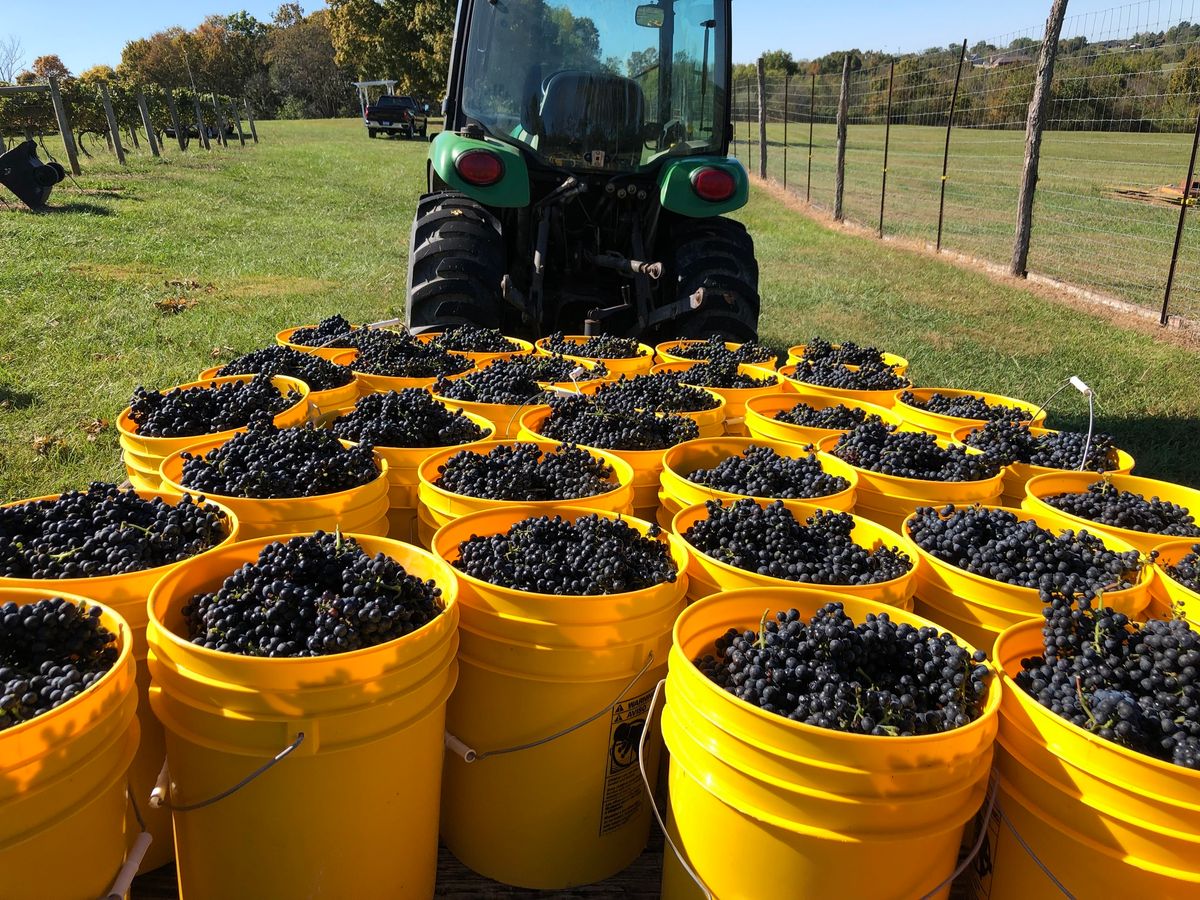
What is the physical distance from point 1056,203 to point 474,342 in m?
18.5

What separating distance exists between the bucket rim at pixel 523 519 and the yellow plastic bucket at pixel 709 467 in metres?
0.28

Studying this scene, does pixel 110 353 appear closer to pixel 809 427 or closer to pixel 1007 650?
pixel 809 427

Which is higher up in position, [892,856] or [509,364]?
[509,364]

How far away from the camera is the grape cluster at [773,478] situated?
2.77m

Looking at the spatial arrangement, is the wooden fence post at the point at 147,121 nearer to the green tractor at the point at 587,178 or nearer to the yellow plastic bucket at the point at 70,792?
the green tractor at the point at 587,178

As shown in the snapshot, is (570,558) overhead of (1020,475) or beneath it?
overhead

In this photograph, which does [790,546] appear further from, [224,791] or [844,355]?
[844,355]

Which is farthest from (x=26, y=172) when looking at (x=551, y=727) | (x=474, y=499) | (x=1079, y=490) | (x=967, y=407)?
(x=1079, y=490)

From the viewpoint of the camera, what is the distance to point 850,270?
1180 cm

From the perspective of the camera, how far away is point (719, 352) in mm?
4324

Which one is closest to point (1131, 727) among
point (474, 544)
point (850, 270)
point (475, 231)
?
point (474, 544)

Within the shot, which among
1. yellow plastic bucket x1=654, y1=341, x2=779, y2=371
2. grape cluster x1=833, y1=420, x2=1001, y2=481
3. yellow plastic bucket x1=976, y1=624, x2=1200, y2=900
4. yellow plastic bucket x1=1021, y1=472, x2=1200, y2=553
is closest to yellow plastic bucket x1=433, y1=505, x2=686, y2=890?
yellow plastic bucket x1=976, y1=624, x2=1200, y2=900

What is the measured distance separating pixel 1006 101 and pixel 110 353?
75.9 ft

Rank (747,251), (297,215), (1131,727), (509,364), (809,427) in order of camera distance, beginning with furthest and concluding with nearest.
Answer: (297,215) < (747,251) < (509,364) < (809,427) < (1131,727)
